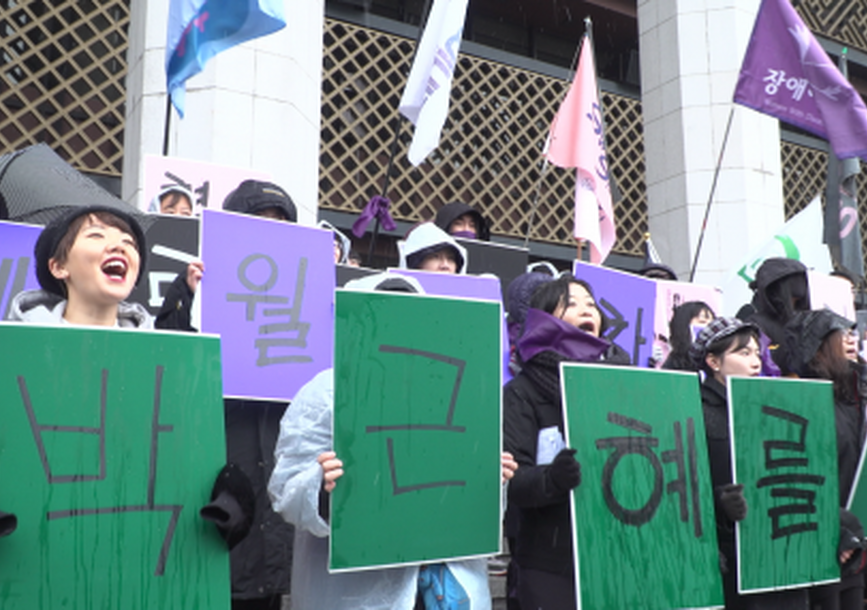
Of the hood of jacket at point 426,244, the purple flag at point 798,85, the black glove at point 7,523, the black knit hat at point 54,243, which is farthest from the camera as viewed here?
the purple flag at point 798,85

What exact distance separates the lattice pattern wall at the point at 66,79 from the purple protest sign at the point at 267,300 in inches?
195

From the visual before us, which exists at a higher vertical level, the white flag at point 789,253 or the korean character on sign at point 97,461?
the white flag at point 789,253

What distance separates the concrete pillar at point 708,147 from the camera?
29.6ft

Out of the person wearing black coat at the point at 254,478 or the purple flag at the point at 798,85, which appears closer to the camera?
the person wearing black coat at the point at 254,478

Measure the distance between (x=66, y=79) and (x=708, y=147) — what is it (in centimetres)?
590

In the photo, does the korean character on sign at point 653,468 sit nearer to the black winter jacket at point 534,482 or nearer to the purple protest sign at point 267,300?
the black winter jacket at point 534,482

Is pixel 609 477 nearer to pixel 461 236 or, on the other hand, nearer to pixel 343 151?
pixel 461 236

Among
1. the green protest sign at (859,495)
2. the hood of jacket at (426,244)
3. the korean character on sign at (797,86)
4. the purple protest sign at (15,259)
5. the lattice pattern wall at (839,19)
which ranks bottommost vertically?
the green protest sign at (859,495)

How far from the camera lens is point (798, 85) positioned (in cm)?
625

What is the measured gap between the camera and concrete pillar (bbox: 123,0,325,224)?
6156 millimetres

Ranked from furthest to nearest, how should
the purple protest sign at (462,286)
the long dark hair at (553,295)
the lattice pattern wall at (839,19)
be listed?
the lattice pattern wall at (839,19) → the purple protest sign at (462,286) → the long dark hair at (553,295)

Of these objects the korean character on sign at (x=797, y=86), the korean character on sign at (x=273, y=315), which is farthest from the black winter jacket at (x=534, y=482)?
the korean character on sign at (x=797, y=86)

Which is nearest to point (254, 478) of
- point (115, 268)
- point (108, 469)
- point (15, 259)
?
point (115, 268)

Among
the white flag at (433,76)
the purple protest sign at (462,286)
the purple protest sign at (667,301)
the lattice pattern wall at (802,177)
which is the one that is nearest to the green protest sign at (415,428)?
the purple protest sign at (462,286)
